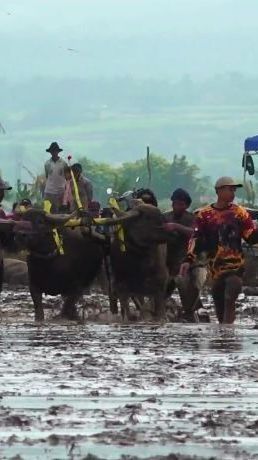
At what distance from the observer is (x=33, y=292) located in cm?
2184

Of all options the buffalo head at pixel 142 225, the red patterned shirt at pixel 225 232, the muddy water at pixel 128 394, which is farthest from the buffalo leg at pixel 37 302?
the muddy water at pixel 128 394

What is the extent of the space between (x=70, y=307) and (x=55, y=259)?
594 mm

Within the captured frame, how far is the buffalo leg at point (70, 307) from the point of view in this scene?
2188 cm

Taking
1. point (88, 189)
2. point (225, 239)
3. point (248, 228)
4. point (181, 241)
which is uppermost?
point (88, 189)

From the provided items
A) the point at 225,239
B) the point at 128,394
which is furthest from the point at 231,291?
the point at 128,394

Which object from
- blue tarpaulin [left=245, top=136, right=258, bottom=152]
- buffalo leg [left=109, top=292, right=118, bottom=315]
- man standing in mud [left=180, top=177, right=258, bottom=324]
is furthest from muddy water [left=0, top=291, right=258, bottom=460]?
blue tarpaulin [left=245, top=136, right=258, bottom=152]

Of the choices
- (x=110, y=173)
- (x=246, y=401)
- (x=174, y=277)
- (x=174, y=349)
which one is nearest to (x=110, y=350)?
(x=174, y=349)

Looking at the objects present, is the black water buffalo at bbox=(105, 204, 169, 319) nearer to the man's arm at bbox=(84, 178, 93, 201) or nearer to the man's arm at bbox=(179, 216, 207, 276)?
the man's arm at bbox=(179, 216, 207, 276)

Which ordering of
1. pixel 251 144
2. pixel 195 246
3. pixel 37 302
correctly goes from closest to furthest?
A: pixel 195 246 → pixel 37 302 → pixel 251 144

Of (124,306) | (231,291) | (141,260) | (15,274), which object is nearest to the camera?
(231,291)

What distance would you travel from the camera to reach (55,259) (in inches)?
862

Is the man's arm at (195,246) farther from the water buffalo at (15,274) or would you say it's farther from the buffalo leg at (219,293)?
the water buffalo at (15,274)

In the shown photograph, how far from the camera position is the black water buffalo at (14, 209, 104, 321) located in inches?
856

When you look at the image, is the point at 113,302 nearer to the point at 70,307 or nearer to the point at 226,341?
the point at 70,307
